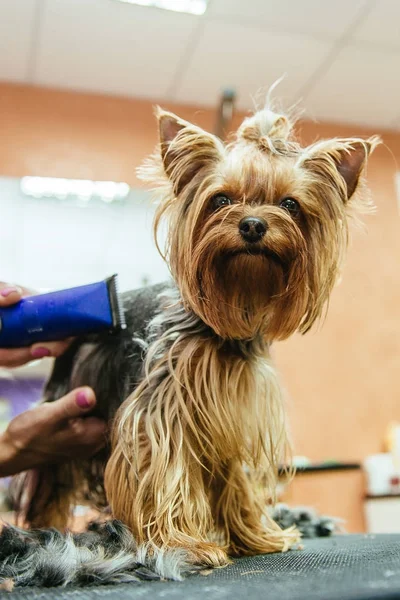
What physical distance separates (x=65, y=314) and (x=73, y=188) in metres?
2.10

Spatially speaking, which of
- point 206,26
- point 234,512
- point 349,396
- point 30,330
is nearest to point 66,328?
point 30,330

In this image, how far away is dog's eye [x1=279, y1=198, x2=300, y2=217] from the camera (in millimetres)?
1036

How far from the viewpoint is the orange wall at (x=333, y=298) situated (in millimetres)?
3127

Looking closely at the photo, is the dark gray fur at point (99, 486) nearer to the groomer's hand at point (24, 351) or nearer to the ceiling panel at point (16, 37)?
the groomer's hand at point (24, 351)

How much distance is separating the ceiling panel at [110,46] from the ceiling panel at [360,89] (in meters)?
0.75

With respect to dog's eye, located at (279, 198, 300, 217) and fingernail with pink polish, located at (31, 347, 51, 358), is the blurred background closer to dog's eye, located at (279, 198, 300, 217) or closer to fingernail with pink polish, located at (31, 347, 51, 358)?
fingernail with pink polish, located at (31, 347, 51, 358)

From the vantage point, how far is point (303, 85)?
315 centimetres

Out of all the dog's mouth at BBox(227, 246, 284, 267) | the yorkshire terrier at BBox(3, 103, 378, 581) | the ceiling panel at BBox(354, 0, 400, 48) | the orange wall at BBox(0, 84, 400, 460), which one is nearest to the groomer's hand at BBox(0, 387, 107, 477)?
the yorkshire terrier at BBox(3, 103, 378, 581)

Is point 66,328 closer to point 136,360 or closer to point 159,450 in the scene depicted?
point 136,360

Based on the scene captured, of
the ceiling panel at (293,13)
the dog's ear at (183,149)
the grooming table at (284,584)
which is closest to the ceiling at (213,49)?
the ceiling panel at (293,13)

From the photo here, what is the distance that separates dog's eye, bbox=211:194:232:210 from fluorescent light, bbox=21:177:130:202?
2.20m

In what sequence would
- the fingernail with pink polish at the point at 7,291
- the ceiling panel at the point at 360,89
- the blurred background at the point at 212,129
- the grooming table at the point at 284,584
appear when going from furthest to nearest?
the ceiling panel at the point at 360,89, the blurred background at the point at 212,129, the fingernail with pink polish at the point at 7,291, the grooming table at the point at 284,584

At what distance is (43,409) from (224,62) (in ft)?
7.17

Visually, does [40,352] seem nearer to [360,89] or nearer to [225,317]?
[225,317]
